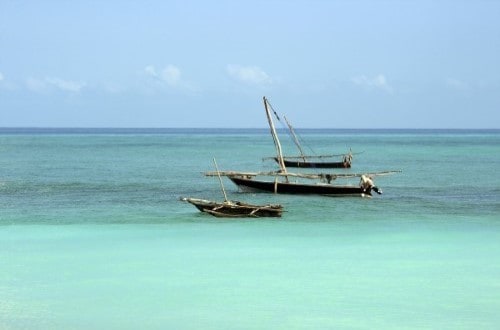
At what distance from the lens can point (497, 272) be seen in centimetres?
1753

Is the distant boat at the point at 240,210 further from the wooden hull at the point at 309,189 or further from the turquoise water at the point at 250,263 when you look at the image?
the wooden hull at the point at 309,189

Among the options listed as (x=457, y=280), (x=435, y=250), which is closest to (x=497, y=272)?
(x=457, y=280)

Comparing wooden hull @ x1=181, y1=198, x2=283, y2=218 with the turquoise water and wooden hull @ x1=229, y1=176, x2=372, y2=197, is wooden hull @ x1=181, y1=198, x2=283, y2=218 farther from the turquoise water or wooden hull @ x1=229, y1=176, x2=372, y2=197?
wooden hull @ x1=229, y1=176, x2=372, y2=197

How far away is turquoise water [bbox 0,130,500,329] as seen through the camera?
14078 millimetres

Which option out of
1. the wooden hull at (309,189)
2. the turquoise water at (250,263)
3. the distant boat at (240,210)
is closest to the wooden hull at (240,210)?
the distant boat at (240,210)

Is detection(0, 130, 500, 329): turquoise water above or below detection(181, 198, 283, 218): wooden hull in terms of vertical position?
below

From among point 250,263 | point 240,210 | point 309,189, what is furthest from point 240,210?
point 309,189

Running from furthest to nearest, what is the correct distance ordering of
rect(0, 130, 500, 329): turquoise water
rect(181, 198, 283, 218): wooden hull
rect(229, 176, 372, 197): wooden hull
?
rect(229, 176, 372, 197): wooden hull < rect(181, 198, 283, 218): wooden hull < rect(0, 130, 500, 329): turquoise water

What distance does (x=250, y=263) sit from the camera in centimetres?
1839

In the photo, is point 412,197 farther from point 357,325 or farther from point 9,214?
point 357,325

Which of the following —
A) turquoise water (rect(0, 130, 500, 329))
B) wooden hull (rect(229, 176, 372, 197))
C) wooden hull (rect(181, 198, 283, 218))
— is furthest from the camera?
wooden hull (rect(229, 176, 372, 197))

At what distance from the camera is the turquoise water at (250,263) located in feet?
46.2

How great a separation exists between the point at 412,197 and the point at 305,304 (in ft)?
65.8

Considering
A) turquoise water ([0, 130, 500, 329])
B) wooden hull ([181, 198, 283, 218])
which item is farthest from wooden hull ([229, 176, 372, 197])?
wooden hull ([181, 198, 283, 218])
